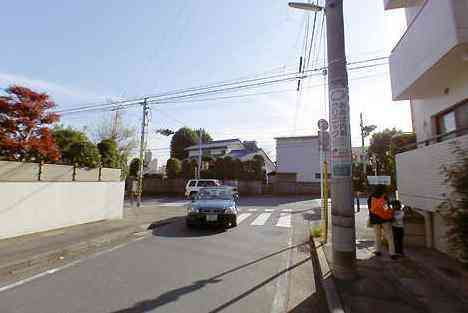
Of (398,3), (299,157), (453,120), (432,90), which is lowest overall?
(453,120)

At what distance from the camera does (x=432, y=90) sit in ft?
22.8

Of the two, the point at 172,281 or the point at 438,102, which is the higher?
the point at 438,102

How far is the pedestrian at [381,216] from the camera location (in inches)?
229

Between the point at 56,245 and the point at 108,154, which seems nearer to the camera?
the point at 56,245

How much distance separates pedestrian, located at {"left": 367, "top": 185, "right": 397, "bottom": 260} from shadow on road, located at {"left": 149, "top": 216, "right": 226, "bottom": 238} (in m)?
4.79

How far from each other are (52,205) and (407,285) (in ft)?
31.0

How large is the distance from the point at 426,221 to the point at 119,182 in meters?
10.9

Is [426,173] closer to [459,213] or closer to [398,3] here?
[459,213]

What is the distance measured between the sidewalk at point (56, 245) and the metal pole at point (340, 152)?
17.4 feet

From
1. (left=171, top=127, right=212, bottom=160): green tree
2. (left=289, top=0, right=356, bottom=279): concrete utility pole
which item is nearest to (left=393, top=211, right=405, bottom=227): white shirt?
(left=289, top=0, right=356, bottom=279): concrete utility pole

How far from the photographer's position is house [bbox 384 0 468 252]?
503 cm

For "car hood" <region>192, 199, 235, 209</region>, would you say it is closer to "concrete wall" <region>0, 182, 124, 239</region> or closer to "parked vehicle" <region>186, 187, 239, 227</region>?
"parked vehicle" <region>186, 187, 239, 227</region>

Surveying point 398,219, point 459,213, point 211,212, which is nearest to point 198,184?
point 211,212

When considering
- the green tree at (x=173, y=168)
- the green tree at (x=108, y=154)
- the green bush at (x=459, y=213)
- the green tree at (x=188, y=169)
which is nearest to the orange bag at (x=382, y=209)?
the green bush at (x=459, y=213)
